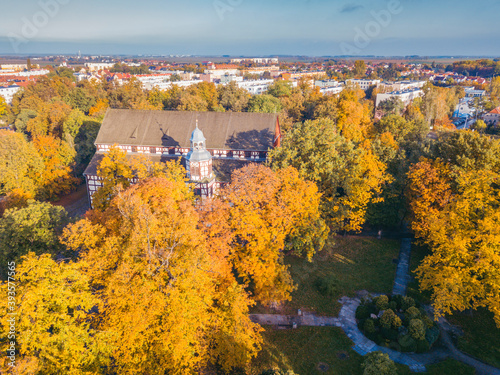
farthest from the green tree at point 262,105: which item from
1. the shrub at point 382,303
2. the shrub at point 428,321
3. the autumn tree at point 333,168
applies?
the shrub at point 428,321

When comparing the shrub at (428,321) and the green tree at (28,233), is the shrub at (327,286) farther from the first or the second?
the green tree at (28,233)

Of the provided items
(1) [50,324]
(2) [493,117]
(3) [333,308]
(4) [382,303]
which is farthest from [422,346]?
(2) [493,117]

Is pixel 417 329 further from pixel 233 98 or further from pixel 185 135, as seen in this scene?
pixel 233 98

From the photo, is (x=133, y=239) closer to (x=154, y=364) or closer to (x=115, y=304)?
(x=115, y=304)

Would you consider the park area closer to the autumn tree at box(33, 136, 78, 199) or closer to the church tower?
the church tower

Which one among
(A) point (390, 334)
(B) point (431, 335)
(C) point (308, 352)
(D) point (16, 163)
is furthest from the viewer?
(D) point (16, 163)

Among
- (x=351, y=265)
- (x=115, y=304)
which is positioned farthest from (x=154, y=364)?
(x=351, y=265)
